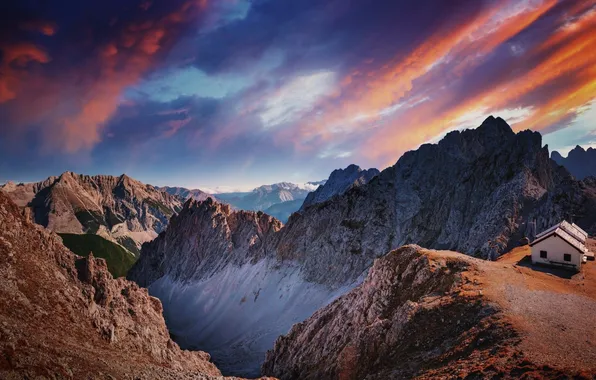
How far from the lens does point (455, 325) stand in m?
29.4

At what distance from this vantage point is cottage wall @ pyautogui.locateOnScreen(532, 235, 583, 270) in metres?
45.6

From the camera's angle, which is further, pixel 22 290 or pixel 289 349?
pixel 289 349

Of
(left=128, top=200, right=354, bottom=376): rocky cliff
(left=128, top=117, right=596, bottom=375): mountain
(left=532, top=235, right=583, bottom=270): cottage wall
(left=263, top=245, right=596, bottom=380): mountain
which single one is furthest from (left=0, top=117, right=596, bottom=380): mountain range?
(left=532, top=235, right=583, bottom=270): cottage wall

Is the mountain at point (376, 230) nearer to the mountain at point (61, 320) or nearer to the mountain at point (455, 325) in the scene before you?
the mountain at point (455, 325)

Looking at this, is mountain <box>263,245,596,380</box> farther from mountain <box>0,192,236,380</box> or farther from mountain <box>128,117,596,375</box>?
mountain <box>128,117,596,375</box>

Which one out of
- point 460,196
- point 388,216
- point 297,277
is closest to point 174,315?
point 297,277

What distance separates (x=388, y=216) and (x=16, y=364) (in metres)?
131

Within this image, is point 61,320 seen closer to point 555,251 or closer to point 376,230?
point 555,251

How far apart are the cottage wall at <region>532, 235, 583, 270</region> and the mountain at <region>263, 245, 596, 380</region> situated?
5073 mm

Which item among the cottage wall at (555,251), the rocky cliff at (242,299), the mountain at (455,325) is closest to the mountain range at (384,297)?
the mountain at (455,325)

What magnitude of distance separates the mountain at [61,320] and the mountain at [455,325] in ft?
66.0

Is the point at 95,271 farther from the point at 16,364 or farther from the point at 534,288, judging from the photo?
the point at 534,288

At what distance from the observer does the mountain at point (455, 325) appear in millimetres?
22109

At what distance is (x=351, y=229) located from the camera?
141 meters
